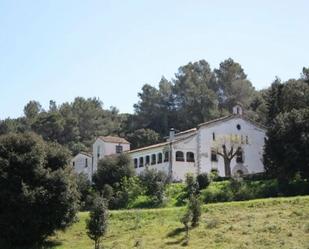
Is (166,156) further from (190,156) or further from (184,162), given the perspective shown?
(190,156)

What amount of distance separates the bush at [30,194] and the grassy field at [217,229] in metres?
1.63

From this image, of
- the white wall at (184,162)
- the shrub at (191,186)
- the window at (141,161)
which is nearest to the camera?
the shrub at (191,186)

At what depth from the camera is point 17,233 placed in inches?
1490

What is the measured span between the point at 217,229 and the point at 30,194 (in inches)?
478

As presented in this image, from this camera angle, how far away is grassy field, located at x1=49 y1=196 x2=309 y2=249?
3253 centimetres

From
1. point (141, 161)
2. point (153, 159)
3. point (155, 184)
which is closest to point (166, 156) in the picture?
point (153, 159)

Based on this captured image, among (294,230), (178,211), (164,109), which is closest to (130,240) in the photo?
(178,211)

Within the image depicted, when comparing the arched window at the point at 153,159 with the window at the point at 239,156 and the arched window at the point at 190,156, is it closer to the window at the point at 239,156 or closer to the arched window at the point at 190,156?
the arched window at the point at 190,156

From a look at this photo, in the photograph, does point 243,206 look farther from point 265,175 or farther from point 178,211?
point 265,175

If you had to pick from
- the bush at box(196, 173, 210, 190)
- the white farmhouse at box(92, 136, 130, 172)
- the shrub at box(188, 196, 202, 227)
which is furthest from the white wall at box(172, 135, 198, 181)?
the shrub at box(188, 196, 202, 227)

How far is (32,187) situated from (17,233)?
10.6 ft

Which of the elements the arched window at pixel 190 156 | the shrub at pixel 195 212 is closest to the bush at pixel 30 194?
the shrub at pixel 195 212

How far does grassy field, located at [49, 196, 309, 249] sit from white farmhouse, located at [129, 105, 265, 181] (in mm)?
22989

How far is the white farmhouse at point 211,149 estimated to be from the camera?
215 ft
